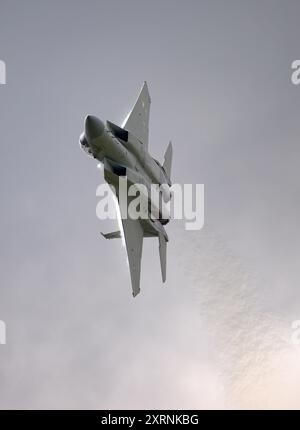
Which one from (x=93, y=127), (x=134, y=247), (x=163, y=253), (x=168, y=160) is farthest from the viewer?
(x=168, y=160)

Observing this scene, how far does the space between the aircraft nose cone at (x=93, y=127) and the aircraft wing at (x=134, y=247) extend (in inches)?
259

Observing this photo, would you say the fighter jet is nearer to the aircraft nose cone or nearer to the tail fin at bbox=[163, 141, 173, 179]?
the aircraft nose cone

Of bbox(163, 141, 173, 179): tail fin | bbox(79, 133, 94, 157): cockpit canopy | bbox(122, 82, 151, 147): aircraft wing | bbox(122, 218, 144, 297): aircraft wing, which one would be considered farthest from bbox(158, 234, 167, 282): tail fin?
bbox(79, 133, 94, 157): cockpit canopy

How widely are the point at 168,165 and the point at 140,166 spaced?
7.91 m

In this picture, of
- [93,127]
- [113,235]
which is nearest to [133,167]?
[93,127]

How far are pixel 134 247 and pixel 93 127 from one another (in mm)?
9082

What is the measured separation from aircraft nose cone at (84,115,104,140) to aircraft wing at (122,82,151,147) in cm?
687

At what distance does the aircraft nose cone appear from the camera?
25812mm

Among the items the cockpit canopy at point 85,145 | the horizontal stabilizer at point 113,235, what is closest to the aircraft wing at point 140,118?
the cockpit canopy at point 85,145

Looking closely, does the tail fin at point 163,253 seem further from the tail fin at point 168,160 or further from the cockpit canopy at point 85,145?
the cockpit canopy at point 85,145

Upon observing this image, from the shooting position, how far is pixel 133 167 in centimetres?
2950

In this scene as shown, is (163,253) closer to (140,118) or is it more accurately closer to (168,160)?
(168,160)

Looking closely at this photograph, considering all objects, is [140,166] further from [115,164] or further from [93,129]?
[93,129]
